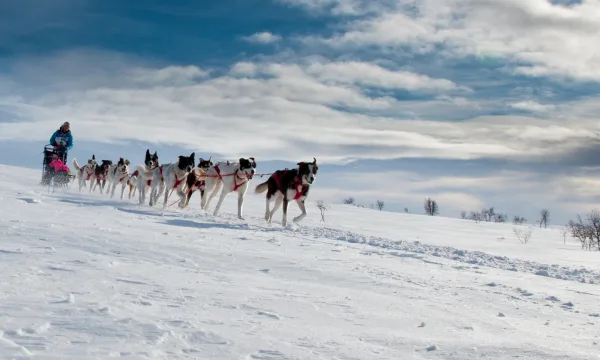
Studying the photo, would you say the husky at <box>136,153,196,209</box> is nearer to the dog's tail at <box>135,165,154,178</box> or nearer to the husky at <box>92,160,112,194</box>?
the dog's tail at <box>135,165,154,178</box>

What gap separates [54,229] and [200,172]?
7.11 meters

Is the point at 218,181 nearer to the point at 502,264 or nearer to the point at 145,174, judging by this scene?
the point at 145,174

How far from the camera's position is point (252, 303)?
3.36 meters

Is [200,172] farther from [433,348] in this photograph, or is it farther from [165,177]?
[433,348]

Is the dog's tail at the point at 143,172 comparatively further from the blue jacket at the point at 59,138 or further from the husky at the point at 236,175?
the blue jacket at the point at 59,138

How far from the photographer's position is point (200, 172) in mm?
12453

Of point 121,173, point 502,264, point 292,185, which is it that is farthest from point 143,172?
point 502,264

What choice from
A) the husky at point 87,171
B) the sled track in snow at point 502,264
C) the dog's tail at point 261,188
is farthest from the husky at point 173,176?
the husky at point 87,171

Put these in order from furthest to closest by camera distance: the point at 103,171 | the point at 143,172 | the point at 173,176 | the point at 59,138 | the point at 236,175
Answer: the point at 103,171 → the point at 59,138 → the point at 143,172 → the point at 173,176 → the point at 236,175

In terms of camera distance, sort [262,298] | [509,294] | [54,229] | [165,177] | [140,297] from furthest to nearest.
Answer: [165,177], [54,229], [509,294], [262,298], [140,297]

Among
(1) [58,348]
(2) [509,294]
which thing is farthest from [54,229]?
(2) [509,294]

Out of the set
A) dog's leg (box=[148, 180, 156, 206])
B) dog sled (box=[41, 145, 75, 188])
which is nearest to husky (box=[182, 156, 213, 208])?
dog's leg (box=[148, 180, 156, 206])

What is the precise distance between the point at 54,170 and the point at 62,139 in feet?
2.74

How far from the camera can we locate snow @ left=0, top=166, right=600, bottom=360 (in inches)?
99.2
